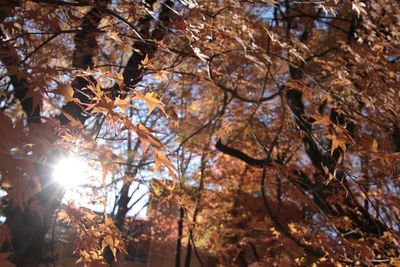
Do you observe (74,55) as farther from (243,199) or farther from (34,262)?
(243,199)

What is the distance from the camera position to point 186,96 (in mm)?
6758

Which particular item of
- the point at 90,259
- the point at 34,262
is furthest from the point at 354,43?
the point at 34,262

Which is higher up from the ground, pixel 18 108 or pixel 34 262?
pixel 18 108

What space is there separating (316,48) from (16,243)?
7.34m

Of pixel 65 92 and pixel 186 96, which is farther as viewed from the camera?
pixel 186 96

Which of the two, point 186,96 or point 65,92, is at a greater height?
point 186,96

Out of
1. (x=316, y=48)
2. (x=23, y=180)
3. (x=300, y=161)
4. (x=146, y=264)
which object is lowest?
(x=146, y=264)

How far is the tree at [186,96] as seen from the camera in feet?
6.31

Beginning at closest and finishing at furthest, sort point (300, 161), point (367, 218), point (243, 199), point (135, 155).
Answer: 1. point (367, 218)
2. point (135, 155)
3. point (300, 161)
4. point (243, 199)

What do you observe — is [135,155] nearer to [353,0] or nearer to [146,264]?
[353,0]

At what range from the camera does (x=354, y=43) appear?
6.22 meters

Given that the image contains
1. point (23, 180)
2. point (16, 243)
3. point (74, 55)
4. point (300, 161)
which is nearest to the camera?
point (23, 180)

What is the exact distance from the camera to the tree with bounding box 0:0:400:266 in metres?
1.92

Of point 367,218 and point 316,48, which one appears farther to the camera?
point 316,48
